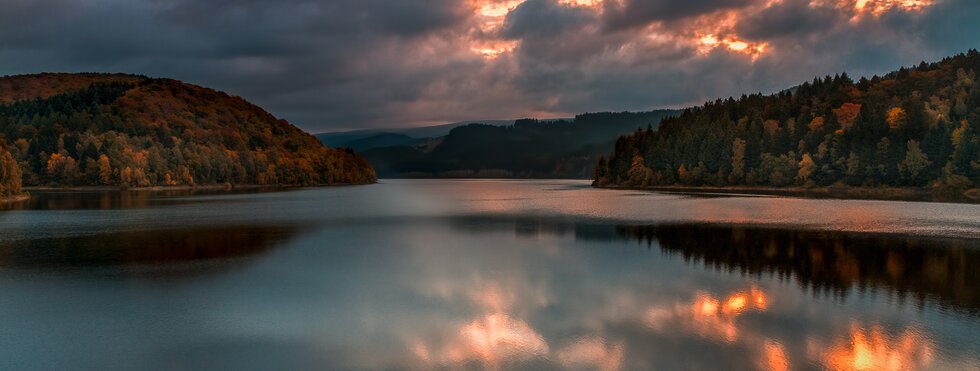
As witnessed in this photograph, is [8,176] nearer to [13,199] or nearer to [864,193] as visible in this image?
[13,199]

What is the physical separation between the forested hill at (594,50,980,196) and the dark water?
86979mm

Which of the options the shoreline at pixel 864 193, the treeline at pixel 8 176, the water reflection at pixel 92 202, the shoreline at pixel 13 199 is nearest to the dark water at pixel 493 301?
the water reflection at pixel 92 202

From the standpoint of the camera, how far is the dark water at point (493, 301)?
702 inches

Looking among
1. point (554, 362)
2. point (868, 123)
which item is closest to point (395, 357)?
point (554, 362)

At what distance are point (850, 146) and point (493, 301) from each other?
141m

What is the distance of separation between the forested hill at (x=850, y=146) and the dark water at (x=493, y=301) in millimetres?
86979

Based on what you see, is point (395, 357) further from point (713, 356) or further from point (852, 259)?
point (852, 259)

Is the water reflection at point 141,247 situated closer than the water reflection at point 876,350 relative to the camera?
No

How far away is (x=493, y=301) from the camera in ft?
84.0

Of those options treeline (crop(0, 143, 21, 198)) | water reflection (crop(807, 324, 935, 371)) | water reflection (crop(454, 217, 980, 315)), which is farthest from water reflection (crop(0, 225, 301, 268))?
treeline (crop(0, 143, 21, 198))

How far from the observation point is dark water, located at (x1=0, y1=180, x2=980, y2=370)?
1783 cm

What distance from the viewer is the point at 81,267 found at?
112ft

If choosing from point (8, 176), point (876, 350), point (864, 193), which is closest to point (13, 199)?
point (8, 176)

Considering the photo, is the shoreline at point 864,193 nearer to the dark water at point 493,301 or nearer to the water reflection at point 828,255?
the water reflection at point 828,255
